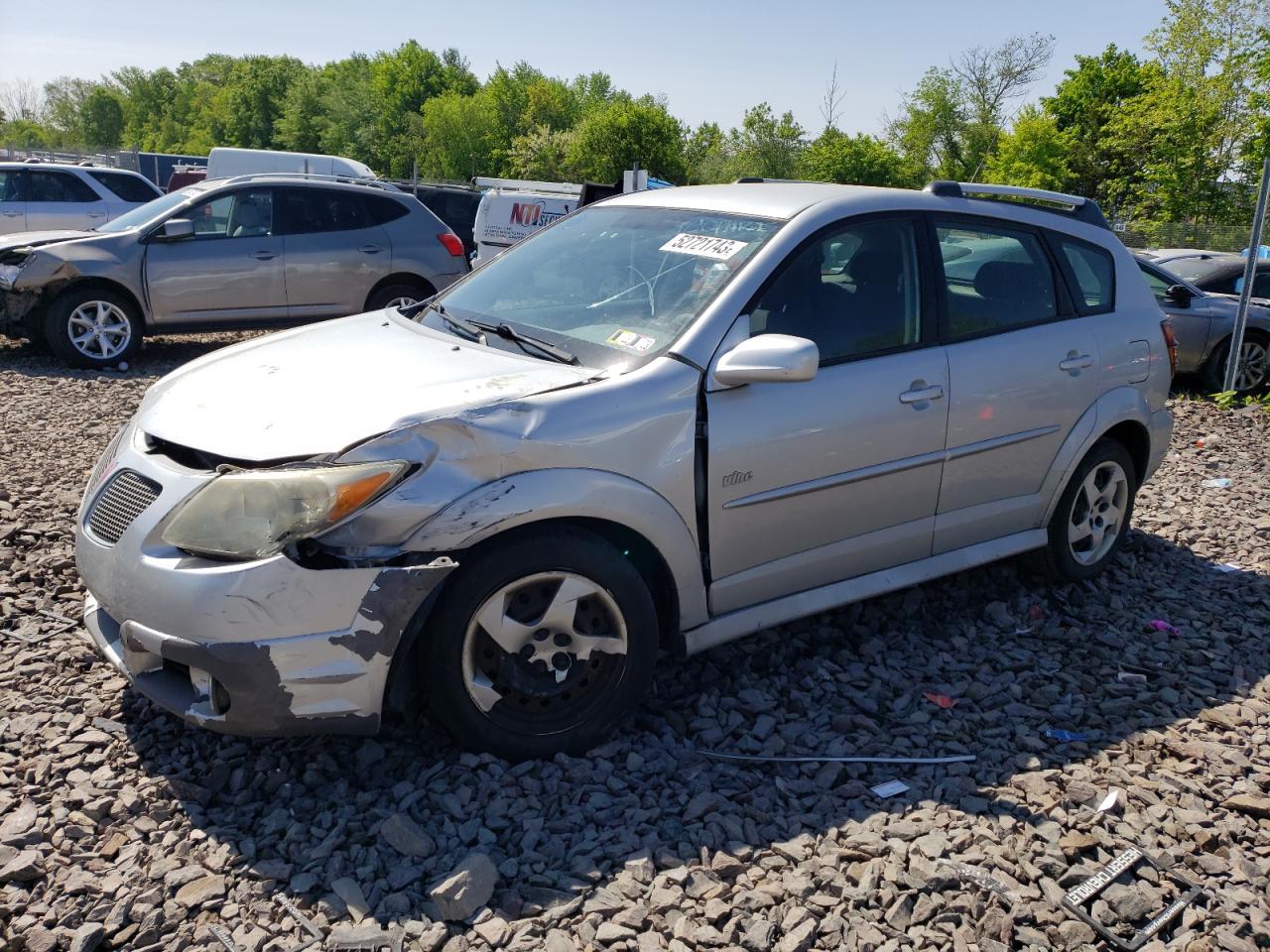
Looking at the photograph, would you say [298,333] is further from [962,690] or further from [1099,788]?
[1099,788]

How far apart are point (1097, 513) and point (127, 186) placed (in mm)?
15583

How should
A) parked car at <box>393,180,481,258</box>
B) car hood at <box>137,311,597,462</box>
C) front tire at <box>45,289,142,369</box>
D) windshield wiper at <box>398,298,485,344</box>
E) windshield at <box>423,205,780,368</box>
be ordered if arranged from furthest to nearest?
1. parked car at <box>393,180,481,258</box>
2. front tire at <box>45,289,142,369</box>
3. windshield wiper at <box>398,298,485,344</box>
4. windshield at <box>423,205,780,368</box>
5. car hood at <box>137,311,597,462</box>

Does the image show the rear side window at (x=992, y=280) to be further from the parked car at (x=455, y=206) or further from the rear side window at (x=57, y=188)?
the parked car at (x=455, y=206)

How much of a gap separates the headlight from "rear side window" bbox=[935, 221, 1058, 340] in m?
2.45

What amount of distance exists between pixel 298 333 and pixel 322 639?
1.82 metres

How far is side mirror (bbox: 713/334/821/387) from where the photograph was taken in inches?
133

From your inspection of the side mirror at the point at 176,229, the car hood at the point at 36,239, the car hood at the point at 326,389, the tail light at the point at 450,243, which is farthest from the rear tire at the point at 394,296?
the car hood at the point at 326,389

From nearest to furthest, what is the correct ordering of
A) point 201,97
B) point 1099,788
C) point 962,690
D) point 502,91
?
point 1099,788
point 962,690
point 502,91
point 201,97

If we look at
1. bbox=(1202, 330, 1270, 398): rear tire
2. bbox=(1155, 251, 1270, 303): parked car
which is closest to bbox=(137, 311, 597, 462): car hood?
bbox=(1202, 330, 1270, 398): rear tire

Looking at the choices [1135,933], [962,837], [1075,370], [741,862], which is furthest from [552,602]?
[1075,370]

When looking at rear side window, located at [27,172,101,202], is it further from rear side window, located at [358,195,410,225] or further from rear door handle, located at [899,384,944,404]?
rear door handle, located at [899,384,944,404]

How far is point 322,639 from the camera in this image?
115 inches

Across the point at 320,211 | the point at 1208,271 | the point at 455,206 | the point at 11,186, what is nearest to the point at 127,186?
the point at 11,186

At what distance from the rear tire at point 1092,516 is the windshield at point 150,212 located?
347 inches
